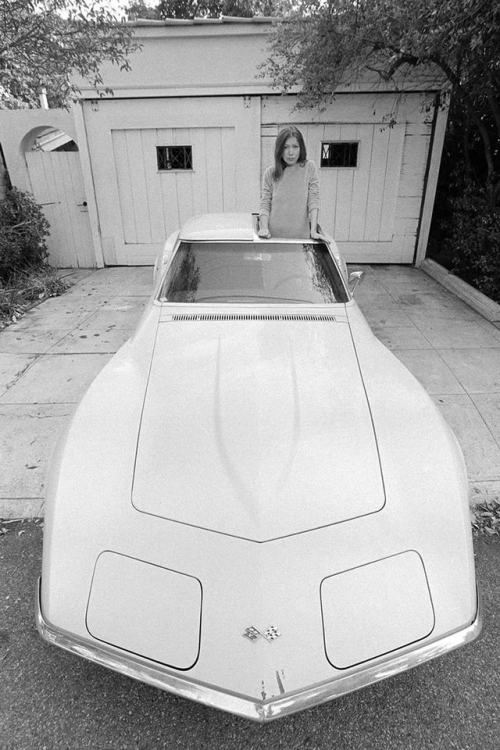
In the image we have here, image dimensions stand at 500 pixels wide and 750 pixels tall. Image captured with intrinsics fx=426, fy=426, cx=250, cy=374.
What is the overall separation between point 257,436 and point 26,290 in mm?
5844

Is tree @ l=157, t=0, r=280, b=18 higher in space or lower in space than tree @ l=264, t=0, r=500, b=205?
higher

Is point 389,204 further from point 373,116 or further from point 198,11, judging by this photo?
point 198,11

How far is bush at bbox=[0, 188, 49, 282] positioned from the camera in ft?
20.7

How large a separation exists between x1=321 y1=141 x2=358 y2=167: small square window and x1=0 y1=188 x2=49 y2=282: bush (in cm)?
486

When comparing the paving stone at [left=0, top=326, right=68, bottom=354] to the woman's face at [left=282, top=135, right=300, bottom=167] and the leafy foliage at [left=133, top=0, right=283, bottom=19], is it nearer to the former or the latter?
the woman's face at [left=282, top=135, right=300, bottom=167]

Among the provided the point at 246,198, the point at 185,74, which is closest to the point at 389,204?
the point at 246,198

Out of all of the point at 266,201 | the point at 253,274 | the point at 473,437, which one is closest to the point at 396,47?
the point at 266,201

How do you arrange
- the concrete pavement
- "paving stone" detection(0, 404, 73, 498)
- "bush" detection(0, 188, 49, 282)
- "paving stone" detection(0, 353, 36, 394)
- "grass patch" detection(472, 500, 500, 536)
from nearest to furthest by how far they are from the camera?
"grass patch" detection(472, 500, 500, 536) < "paving stone" detection(0, 404, 73, 498) < the concrete pavement < "paving stone" detection(0, 353, 36, 394) < "bush" detection(0, 188, 49, 282)

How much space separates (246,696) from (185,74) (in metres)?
7.85

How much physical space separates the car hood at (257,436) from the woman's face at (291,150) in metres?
1.75

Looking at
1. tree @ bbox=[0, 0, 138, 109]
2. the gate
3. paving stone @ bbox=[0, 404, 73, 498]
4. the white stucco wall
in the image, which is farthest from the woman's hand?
the white stucco wall

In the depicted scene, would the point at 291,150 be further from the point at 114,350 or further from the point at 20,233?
the point at 20,233

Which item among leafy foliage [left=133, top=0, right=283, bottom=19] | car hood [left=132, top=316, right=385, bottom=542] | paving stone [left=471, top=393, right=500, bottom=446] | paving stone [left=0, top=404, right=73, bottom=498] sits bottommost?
paving stone [left=0, top=404, right=73, bottom=498]

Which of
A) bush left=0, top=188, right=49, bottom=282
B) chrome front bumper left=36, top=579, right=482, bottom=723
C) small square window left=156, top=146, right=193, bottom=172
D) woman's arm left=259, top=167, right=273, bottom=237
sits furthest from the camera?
small square window left=156, top=146, right=193, bottom=172
